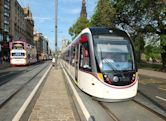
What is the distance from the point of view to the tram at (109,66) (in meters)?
11.1

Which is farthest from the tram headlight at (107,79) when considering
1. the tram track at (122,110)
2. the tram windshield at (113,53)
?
the tram track at (122,110)

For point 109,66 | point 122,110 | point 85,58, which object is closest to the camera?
point 122,110

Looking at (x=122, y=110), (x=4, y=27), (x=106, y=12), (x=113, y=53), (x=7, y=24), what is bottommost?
(x=122, y=110)

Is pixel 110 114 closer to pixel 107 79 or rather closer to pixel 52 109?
pixel 52 109

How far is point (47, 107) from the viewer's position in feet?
34.2

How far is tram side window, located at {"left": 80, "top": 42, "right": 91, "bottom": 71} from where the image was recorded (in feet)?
40.7

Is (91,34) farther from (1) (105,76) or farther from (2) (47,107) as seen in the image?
(2) (47,107)

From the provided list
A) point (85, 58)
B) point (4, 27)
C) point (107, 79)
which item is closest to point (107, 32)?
point (85, 58)

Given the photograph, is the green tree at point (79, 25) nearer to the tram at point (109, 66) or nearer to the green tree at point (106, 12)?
the green tree at point (106, 12)

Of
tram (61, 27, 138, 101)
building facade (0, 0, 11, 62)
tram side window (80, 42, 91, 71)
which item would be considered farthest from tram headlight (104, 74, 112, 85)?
building facade (0, 0, 11, 62)

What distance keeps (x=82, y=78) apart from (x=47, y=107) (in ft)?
10.4

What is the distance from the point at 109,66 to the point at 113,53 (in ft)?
1.94

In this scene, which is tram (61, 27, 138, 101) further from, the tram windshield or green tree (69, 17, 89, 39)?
green tree (69, 17, 89, 39)

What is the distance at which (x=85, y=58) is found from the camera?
13023 millimetres
